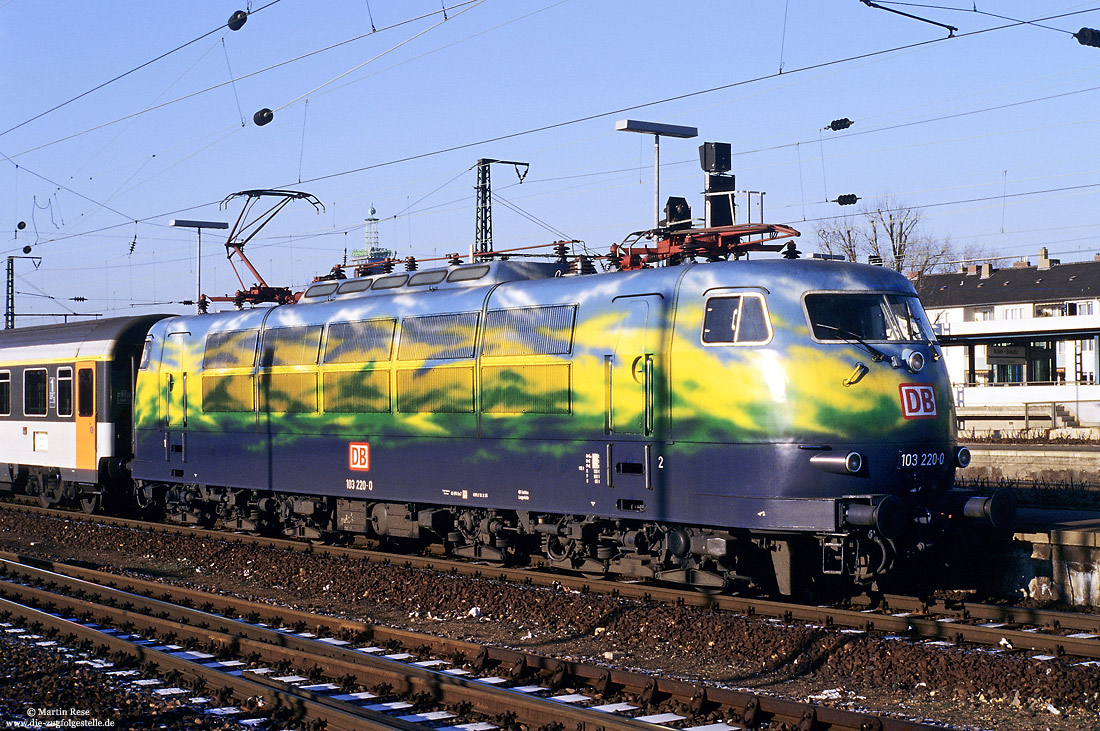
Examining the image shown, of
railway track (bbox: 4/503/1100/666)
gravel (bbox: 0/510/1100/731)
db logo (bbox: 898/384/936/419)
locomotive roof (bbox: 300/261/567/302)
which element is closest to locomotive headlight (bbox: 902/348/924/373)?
db logo (bbox: 898/384/936/419)

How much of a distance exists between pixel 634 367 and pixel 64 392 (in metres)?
16.5

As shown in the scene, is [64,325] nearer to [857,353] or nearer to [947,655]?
[857,353]

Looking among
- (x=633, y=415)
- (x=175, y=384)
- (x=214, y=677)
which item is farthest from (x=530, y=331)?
(x=175, y=384)

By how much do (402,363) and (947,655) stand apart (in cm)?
905

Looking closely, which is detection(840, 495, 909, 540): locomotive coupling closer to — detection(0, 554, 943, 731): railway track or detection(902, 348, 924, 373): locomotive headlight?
detection(902, 348, 924, 373): locomotive headlight

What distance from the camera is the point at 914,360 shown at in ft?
43.2

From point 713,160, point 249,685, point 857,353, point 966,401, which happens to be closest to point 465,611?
point 249,685

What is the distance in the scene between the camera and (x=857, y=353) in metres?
12.9

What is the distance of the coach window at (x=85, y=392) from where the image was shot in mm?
24797

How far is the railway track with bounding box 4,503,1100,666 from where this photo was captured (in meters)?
11.4

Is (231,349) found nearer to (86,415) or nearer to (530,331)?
(86,415)

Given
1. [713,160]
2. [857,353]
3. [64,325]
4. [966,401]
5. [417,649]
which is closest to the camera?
[417,649]

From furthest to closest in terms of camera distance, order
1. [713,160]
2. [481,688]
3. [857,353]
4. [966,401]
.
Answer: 1. [966,401]
2. [713,160]
3. [857,353]
4. [481,688]

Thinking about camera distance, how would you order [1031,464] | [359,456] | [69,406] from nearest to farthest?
[359,456], [69,406], [1031,464]
